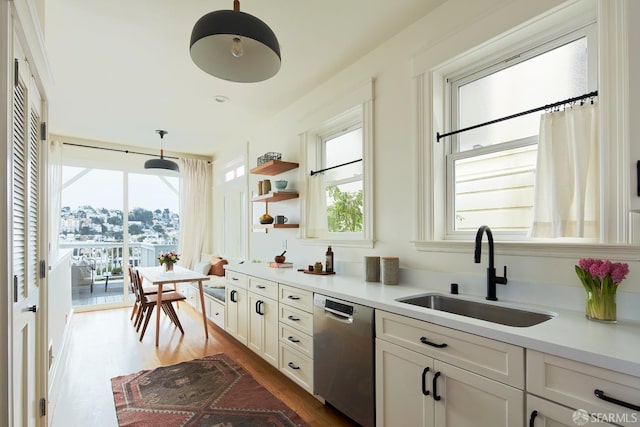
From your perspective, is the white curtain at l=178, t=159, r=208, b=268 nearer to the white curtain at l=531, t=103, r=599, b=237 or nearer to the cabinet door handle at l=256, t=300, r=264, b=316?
the cabinet door handle at l=256, t=300, r=264, b=316

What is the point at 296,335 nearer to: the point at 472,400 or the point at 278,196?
the point at 472,400

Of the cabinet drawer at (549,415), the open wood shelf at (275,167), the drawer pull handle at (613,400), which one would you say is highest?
the open wood shelf at (275,167)

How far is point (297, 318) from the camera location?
8.43ft

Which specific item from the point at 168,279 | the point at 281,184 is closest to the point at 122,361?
the point at 168,279

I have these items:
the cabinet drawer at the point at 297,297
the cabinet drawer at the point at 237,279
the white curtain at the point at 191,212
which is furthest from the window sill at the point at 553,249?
the white curtain at the point at 191,212

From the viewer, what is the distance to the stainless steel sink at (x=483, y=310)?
5.47 ft

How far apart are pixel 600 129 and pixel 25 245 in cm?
270

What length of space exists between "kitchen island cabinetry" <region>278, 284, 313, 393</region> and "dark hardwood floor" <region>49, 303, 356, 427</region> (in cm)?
17

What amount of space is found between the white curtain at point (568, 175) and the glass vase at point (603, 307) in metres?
0.32

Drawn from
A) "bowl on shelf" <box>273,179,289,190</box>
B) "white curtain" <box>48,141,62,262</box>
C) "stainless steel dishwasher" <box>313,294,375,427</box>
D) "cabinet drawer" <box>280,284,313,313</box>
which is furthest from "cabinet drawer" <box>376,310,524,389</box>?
"white curtain" <box>48,141,62,262</box>

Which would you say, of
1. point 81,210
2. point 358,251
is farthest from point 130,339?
point 358,251

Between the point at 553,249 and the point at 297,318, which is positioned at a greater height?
the point at 553,249

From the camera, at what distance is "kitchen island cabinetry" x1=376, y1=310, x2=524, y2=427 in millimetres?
1298

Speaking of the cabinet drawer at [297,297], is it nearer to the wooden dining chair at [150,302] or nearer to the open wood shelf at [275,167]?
the open wood shelf at [275,167]
